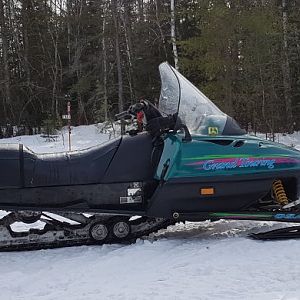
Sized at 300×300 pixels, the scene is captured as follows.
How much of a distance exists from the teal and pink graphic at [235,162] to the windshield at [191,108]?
0.94 feet

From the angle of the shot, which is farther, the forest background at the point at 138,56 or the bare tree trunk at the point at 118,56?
Result: the bare tree trunk at the point at 118,56

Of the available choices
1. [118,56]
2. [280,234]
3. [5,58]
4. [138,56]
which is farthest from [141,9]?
[280,234]

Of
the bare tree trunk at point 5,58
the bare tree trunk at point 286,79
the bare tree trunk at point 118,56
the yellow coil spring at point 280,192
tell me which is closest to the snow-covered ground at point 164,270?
the yellow coil spring at point 280,192

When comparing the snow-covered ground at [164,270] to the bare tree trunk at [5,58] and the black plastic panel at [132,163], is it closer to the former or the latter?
the black plastic panel at [132,163]

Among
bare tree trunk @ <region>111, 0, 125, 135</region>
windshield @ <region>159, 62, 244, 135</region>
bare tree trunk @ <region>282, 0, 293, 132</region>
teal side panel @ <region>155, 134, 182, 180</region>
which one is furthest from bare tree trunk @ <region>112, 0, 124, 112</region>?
teal side panel @ <region>155, 134, 182, 180</region>

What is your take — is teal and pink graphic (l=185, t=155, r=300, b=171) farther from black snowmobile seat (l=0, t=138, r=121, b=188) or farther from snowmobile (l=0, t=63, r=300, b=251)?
black snowmobile seat (l=0, t=138, r=121, b=188)

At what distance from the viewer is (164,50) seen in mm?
24266

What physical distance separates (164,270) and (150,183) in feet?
3.61

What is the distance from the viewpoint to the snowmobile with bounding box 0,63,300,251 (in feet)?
15.1

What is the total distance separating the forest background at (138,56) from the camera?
18.9 meters

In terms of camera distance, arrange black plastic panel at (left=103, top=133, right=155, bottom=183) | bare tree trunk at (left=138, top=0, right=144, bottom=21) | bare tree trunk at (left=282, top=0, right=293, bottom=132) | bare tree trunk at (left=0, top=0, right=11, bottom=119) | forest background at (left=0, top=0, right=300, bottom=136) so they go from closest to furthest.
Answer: black plastic panel at (left=103, top=133, right=155, bottom=183) → forest background at (left=0, top=0, right=300, bottom=136) → bare tree trunk at (left=282, top=0, right=293, bottom=132) → bare tree trunk at (left=0, top=0, right=11, bottom=119) → bare tree trunk at (left=138, top=0, right=144, bottom=21)

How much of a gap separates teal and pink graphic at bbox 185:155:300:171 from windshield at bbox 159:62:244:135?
0.29 m

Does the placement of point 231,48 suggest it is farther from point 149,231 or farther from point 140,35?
point 149,231

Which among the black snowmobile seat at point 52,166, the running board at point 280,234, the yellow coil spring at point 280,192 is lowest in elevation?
the running board at point 280,234
